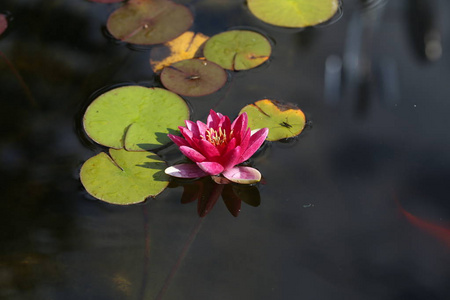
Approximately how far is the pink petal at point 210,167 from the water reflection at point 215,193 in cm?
9

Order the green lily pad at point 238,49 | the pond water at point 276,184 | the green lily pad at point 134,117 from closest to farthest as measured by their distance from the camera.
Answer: the pond water at point 276,184, the green lily pad at point 134,117, the green lily pad at point 238,49

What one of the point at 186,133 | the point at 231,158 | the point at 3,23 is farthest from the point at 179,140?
the point at 3,23

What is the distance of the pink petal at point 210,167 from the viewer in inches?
88.9

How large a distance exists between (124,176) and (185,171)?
327 mm

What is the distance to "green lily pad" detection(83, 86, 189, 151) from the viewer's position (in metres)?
2.52

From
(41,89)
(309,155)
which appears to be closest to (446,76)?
(309,155)

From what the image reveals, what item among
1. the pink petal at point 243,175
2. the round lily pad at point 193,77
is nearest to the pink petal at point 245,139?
the pink petal at point 243,175

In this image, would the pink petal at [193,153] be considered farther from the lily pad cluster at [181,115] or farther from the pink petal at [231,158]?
the pink petal at [231,158]

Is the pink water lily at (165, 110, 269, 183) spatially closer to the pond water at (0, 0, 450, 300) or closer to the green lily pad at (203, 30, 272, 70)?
the pond water at (0, 0, 450, 300)

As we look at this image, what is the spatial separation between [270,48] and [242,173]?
1.09m

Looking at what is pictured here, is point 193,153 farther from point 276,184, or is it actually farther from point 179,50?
point 179,50

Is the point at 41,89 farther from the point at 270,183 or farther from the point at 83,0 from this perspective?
the point at 270,183

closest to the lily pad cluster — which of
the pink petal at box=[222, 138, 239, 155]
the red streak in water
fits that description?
the pink petal at box=[222, 138, 239, 155]

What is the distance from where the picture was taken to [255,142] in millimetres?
2311
